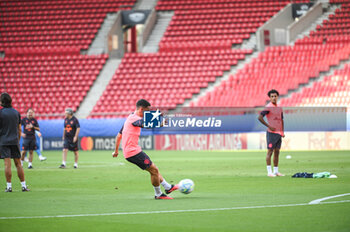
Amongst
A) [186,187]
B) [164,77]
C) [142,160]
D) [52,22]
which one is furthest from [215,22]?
[142,160]

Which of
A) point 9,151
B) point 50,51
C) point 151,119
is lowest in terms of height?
point 9,151

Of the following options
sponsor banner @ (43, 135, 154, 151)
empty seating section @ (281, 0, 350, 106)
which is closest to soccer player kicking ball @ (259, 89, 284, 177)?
empty seating section @ (281, 0, 350, 106)

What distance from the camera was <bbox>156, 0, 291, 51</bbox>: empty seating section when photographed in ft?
155

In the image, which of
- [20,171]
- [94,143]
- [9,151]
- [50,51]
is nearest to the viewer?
[9,151]

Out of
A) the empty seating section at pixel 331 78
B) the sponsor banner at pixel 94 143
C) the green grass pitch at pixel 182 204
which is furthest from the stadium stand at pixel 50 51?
the green grass pitch at pixel 182 204

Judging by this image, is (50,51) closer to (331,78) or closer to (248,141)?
(248,141)

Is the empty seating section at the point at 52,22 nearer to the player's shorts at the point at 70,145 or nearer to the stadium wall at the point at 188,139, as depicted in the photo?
the stadium wall at the point at 188,139

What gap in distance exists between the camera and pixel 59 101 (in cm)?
4569

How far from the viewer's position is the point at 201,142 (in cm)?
3744

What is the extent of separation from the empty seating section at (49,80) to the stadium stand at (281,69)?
9.22m

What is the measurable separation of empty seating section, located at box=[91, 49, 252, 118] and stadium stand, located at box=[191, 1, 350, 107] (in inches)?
69.3

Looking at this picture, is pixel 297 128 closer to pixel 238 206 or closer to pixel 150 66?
pixel 150 66

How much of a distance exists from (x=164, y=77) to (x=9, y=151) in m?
31.2

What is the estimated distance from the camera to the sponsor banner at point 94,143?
39.0 m
